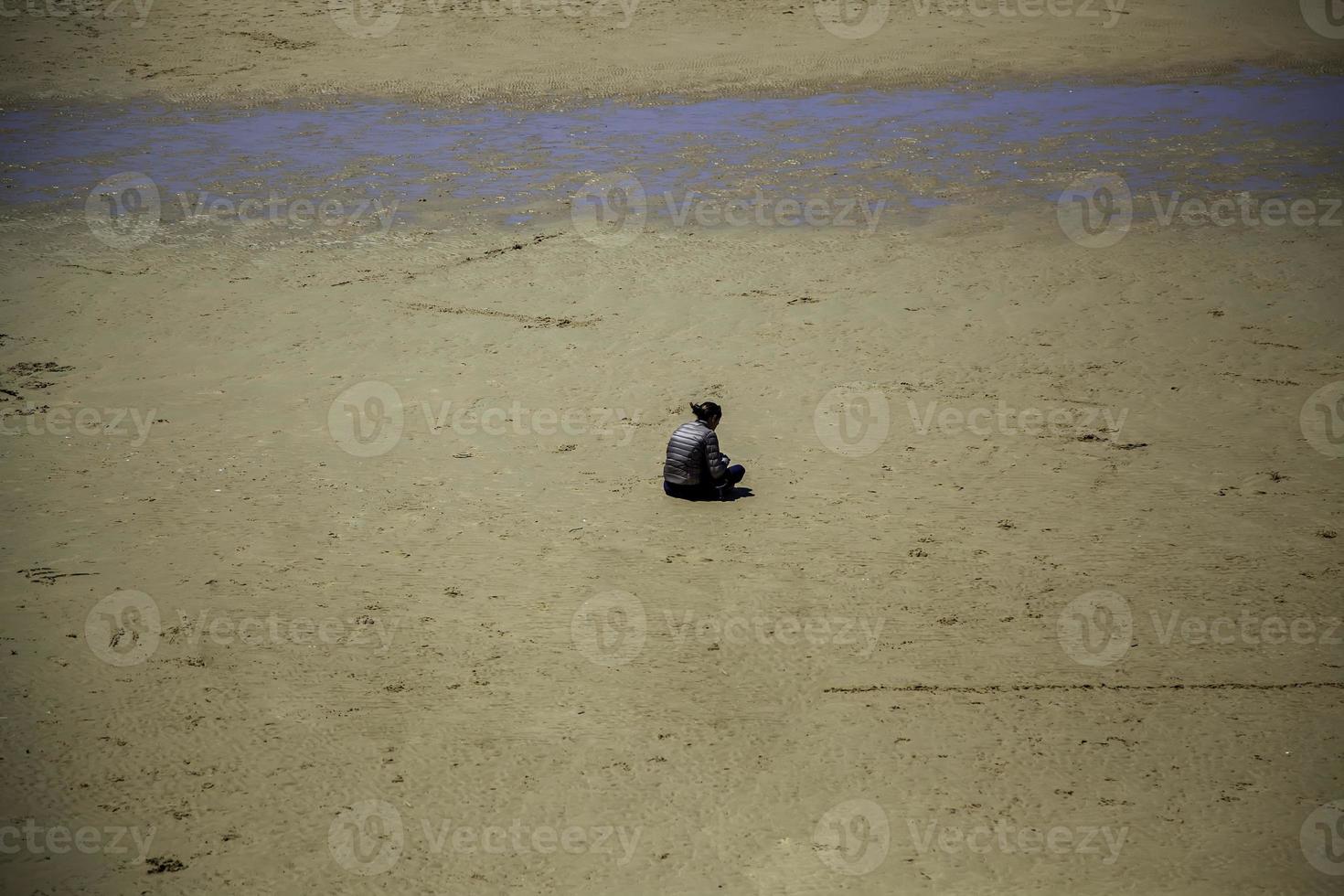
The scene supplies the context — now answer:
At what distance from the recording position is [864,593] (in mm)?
7941

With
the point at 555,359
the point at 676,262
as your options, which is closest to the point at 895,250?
the point at 676,262

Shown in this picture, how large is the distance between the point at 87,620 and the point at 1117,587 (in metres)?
7.07

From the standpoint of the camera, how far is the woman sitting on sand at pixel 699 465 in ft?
29.3

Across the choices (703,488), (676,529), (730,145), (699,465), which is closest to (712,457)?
(699,465)

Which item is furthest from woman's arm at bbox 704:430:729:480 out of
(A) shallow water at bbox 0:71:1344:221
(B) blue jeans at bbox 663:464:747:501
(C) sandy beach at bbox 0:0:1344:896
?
(A) shallow water at bbox 0:71:1344:221

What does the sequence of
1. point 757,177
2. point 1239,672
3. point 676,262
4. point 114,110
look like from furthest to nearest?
point 114,110, point 757,177, point 676,262, point 1239,672

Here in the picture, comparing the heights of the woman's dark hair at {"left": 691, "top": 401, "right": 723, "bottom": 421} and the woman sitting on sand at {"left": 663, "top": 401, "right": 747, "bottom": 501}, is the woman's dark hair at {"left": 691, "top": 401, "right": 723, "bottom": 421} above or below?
above

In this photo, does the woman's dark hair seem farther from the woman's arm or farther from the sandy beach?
the sandy beach

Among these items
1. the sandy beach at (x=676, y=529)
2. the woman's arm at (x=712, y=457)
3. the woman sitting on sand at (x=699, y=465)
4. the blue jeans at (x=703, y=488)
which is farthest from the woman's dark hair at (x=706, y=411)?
the sandy beach at (x=676, y=529)

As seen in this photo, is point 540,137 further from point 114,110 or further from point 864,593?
point 864,593

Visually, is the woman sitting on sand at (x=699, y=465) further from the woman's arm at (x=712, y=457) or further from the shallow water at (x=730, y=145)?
the shallow water at (x=730, y=145)

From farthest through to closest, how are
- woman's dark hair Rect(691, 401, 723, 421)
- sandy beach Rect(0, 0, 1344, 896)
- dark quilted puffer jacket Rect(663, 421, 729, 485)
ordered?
woman's dark hair Rect(691, 401, 723, 421) → dark quilted puffer jacket Rect(663, 421, 729, 485) → sandy beach Rect(0, 0, 1344, 896)

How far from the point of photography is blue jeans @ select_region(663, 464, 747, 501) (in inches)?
360

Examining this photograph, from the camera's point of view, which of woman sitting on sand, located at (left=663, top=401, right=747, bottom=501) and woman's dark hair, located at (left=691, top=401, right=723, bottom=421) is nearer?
woman sitting on sand, located at (left=663, top=401, right=747, bottom=501)
